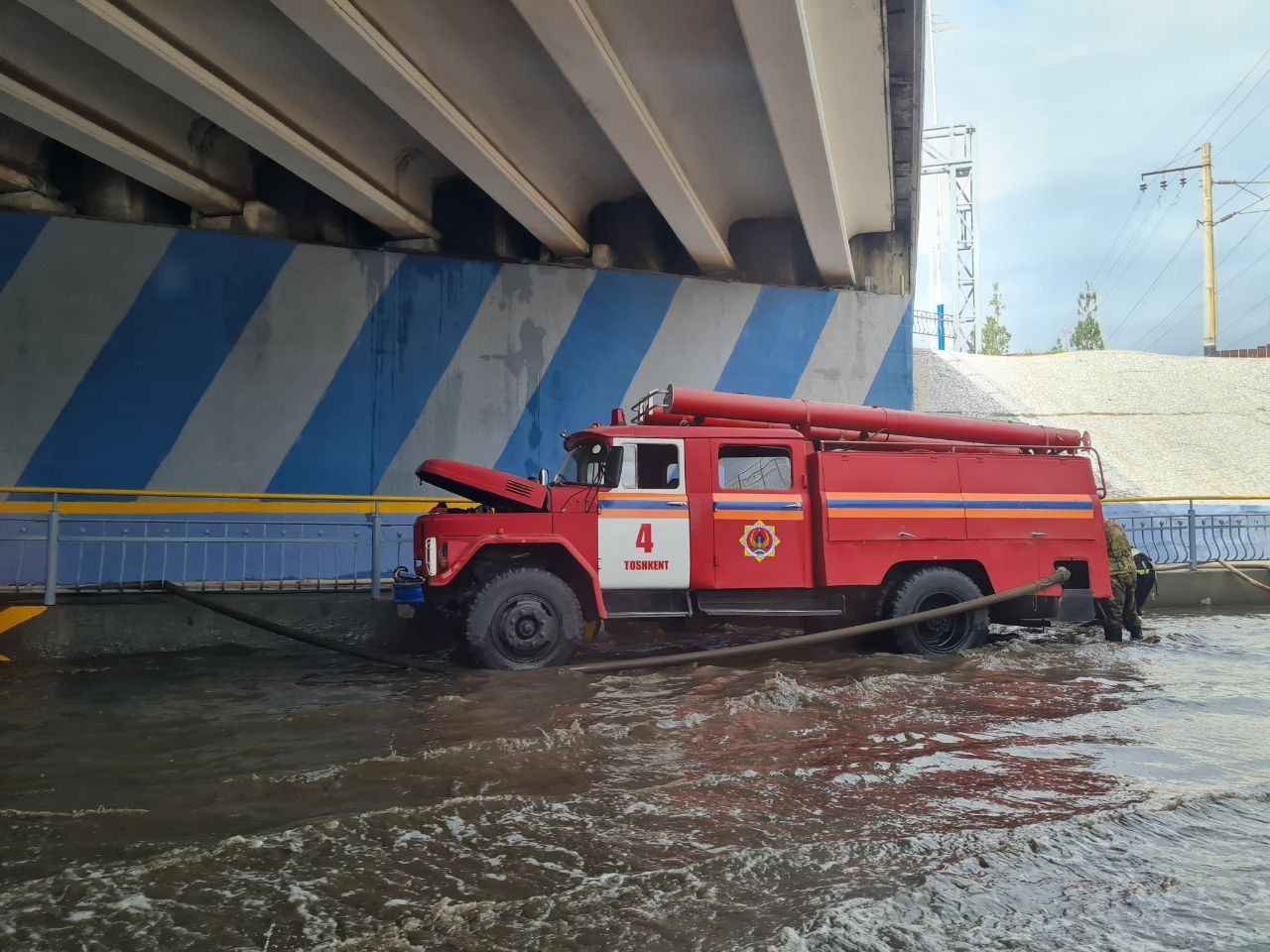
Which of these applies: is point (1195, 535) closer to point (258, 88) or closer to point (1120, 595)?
point (1120, 595)

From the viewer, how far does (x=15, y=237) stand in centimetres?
1074

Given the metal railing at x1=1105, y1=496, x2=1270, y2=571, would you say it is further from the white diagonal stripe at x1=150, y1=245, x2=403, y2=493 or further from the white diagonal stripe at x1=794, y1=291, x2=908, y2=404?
the white diagonal stripe at x1=150, y1=245, x2=403, y2=493

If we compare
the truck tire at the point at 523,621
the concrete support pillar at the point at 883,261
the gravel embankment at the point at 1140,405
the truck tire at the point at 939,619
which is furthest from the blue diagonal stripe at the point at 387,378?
the gravel embankment at the point at 1140,405

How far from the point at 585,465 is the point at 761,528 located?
1660mm

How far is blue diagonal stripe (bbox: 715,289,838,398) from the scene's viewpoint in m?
12.6

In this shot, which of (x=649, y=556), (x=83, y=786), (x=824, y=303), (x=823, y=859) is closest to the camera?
(x=823, y=859)

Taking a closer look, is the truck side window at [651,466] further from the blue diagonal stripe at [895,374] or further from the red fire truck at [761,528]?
the blue diagonal stripe at [895,374]

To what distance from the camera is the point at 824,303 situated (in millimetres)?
12828

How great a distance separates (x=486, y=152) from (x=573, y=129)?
50.0 inches

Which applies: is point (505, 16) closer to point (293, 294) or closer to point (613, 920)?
point (293, 294)

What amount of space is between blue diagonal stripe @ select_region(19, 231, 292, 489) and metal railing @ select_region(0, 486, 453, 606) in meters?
0.46

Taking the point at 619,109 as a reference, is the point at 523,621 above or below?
below

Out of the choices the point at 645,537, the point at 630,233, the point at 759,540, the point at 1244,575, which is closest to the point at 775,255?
the point at 630,233

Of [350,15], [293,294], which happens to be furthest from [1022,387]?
[350,15]
